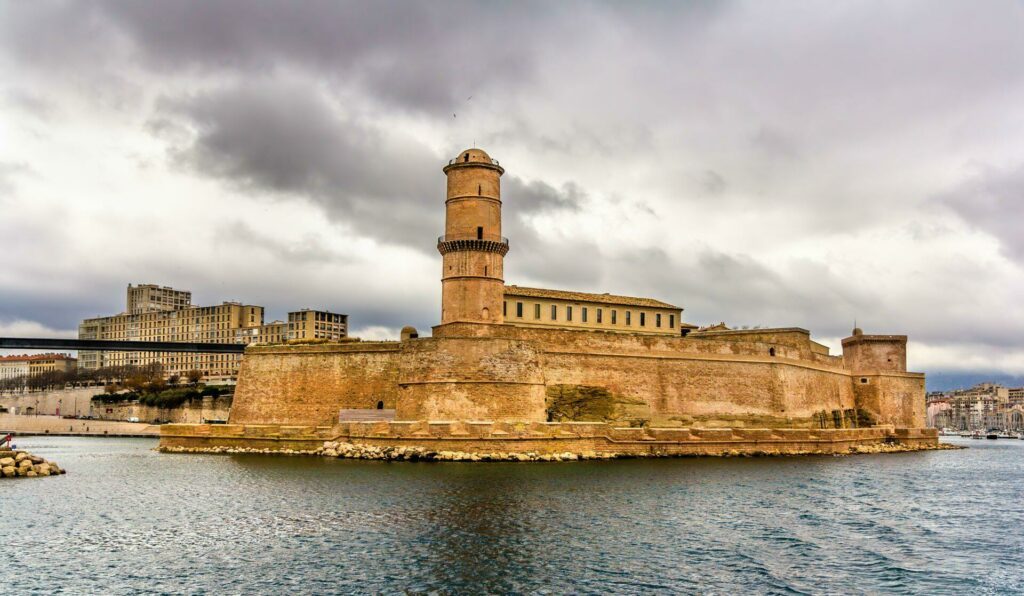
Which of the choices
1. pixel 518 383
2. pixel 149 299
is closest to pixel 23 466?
pixel 518 383

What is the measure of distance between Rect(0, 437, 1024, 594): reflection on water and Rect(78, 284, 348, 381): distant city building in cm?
5818

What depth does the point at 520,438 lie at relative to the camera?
25453mm

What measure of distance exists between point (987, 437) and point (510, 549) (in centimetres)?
8047

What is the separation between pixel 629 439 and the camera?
2719 cm

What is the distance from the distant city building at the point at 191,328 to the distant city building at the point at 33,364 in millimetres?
2109

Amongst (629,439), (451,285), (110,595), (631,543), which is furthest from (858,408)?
(110,595)

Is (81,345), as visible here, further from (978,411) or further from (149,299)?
(978,411)

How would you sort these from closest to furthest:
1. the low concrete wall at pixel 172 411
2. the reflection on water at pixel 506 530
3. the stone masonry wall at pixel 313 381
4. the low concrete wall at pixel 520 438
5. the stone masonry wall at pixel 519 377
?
the reflection on water at pixel 506 530 → the low concrete wall at pixel 520 438 → the stone masonry wall at pixel 519 377 → the stone masonry wall at pixel 313 381 → the low concrete wall at pixel 172 411

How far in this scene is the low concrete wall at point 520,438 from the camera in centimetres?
2539

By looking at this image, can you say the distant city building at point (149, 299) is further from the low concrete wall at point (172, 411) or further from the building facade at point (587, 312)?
the building facade at point (587, 312)

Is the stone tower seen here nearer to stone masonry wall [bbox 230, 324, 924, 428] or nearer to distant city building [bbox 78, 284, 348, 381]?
stone masonry wall [bbox 230, 324, 924, 428]

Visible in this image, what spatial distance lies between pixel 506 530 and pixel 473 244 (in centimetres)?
1657

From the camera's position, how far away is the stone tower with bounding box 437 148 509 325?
30531 mm

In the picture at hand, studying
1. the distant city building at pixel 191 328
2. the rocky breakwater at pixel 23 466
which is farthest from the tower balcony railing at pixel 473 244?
the distant city building at pixel 191 328
